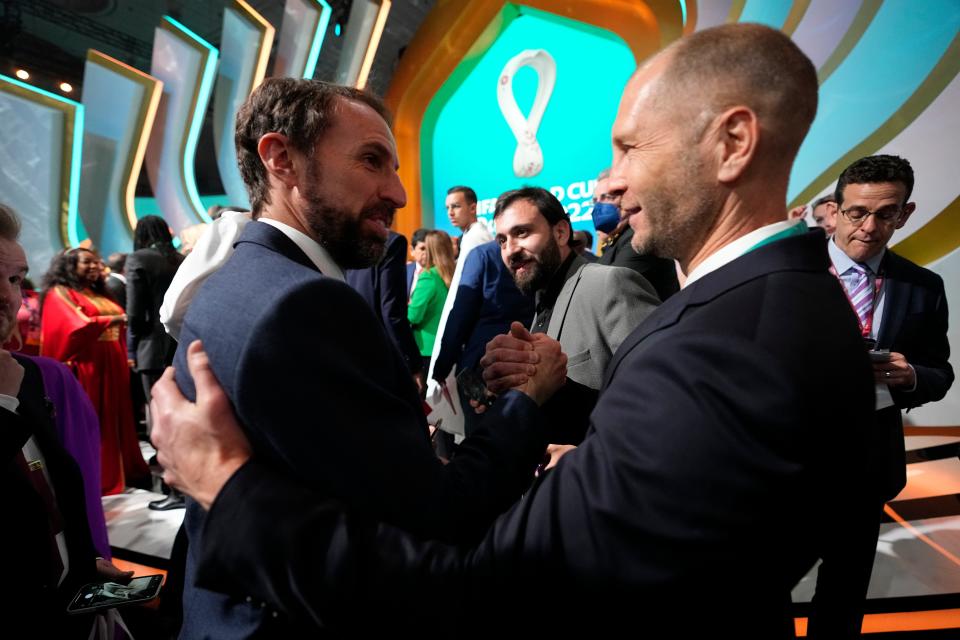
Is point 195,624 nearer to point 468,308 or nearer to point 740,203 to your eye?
point 740,203

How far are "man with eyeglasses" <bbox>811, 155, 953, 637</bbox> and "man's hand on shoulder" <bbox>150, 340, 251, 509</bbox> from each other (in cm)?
206

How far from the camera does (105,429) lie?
3955 millimetres

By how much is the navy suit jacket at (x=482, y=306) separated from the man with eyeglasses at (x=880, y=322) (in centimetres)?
161

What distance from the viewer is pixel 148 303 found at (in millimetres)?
3906

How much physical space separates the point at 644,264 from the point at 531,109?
576 centimetres

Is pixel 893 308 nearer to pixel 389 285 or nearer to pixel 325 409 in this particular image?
pixel 325 409

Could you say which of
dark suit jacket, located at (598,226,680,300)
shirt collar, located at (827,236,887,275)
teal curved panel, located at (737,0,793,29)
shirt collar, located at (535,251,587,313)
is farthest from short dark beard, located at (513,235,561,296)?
teal curved panel, located at (737,0,793,29)

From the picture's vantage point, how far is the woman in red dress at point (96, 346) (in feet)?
12.4

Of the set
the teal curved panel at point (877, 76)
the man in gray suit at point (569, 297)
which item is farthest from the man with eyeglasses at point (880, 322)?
the teal curved panel at point (877, 76)

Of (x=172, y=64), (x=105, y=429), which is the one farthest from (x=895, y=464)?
(x=172, y=64)

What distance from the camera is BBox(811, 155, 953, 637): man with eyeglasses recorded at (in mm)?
1964

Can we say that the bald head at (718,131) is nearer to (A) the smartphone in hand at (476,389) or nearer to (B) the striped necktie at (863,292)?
(A) the smartphone in hand at (476,389)

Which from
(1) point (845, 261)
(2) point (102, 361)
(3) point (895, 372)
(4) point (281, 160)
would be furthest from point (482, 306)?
(2) point (102, 361)

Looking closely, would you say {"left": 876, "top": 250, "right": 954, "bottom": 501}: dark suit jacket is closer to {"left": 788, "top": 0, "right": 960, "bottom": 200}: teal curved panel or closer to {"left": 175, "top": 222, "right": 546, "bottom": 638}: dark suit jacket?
{"left": 175, "top": 222, "right": 546, "bottom": 638}: dark suit jacket
